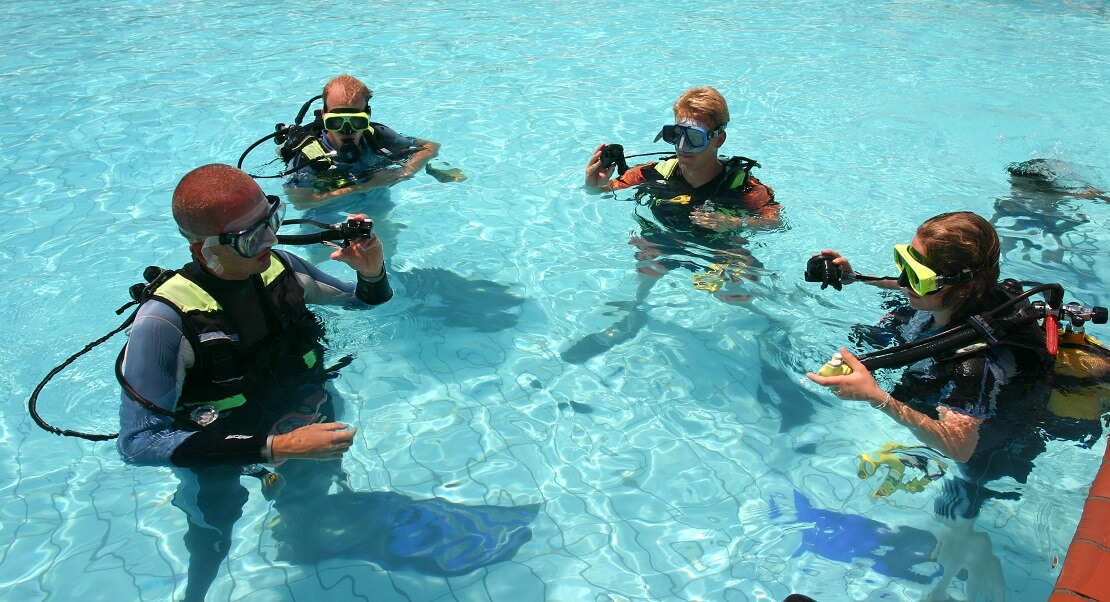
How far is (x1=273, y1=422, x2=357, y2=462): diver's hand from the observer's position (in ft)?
8.21

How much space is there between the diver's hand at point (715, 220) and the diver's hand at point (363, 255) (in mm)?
2022

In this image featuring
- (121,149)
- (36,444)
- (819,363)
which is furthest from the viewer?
(121,149)

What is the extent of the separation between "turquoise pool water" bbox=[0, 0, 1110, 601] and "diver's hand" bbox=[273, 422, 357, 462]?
80 cm

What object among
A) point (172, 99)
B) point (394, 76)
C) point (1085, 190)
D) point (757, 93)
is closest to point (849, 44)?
point (757, 93)

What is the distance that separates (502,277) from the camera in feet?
16.6

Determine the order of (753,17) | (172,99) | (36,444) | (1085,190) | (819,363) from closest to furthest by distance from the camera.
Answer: (36,444) → (819,363) → (1085,190) → (172,99) → (753,17)

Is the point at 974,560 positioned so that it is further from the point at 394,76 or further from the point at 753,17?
the point at 753,17

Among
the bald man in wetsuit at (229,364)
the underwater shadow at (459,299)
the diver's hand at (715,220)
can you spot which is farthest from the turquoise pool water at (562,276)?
the diver's hand at (715,220)

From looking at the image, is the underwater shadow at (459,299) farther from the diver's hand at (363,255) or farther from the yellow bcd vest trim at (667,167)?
the diver's hand at (363,255)

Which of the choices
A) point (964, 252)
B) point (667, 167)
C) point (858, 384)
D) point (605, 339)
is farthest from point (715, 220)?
point (858, 384)

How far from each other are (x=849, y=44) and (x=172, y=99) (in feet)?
26.9

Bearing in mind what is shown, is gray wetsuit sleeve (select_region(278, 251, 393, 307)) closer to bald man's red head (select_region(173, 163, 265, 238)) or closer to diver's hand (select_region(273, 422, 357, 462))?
bald man's red head (select_region(173, 163, 265, 238))

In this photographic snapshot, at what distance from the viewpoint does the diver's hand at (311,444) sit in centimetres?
250

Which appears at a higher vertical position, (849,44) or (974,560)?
(849,44)
